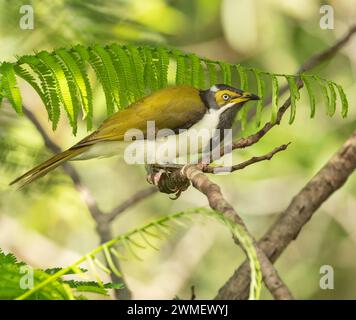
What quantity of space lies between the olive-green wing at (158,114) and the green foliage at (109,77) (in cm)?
21

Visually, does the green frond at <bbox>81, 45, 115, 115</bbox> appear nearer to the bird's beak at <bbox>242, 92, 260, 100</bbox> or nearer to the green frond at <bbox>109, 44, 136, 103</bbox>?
the green frond at <bbox>109, 44, 136, 103</bbox>

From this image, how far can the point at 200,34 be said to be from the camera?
554 centimetres

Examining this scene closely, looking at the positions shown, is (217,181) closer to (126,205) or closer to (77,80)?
(126,205)

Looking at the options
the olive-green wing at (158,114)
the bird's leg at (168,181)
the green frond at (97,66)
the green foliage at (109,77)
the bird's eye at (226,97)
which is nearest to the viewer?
the green foliage at (109,77)

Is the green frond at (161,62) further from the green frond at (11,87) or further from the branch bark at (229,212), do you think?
the green frond at (11,87)

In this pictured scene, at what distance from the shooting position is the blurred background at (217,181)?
4527 mm

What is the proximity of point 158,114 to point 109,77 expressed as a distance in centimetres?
55

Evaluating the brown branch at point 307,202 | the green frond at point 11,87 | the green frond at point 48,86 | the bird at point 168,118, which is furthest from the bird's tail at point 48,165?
the brown branch at point 307,202

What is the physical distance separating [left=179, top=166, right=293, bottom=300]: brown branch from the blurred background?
2214mm

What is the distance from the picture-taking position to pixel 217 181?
4797 millimetres

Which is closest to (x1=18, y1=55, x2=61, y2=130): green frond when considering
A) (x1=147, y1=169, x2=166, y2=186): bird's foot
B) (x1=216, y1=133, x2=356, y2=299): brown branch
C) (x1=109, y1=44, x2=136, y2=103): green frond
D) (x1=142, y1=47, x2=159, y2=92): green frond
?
(x1=109, y1=44, x2=136, y2=103): green frond

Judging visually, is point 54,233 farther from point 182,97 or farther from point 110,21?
point 182,97

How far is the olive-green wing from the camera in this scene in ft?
8.98

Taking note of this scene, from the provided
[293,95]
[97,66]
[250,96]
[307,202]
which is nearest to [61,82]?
[97,66]
